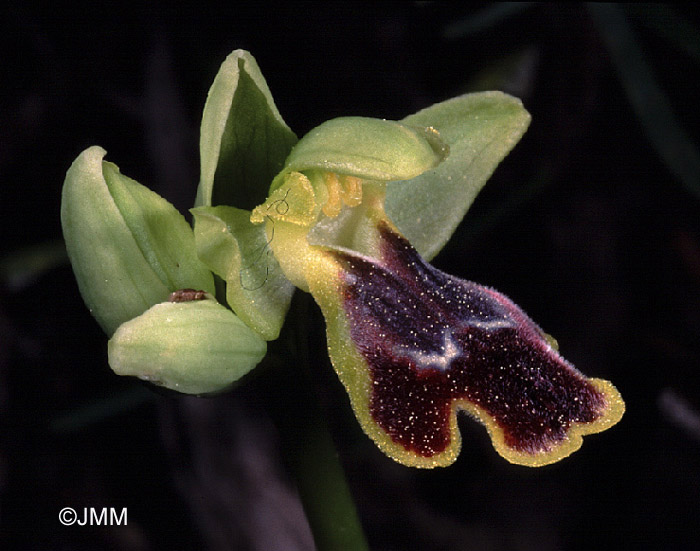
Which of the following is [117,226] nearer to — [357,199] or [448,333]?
[357,199]

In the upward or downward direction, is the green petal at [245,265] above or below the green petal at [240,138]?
below

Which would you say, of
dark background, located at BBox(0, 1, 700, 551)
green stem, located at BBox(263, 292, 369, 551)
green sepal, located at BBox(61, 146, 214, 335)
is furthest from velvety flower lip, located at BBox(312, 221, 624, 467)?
dark background, located at BBox(0, 1, 700, 551)

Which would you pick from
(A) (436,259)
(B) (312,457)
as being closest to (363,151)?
(B) (312,457)

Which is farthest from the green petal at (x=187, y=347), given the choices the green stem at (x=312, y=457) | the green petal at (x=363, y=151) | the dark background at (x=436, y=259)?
the dark background at (x=436, y=259)

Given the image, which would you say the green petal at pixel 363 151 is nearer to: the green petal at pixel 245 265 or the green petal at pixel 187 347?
the green petal at pixel 245 265

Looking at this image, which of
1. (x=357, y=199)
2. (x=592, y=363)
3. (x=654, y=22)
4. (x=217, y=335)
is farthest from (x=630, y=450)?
(x=217, y=335)

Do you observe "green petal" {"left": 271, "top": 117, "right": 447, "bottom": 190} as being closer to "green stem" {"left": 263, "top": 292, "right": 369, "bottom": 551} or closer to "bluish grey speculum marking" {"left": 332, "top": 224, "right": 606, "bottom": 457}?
"bluish grey speculum marking" {"left": 332, "top": 224, "right": 606, "bottom": 457}

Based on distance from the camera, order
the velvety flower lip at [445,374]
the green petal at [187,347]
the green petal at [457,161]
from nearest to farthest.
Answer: the green petal at [187,347] → the velvety flower lip at [445,374] → the green petal at [457,161]
